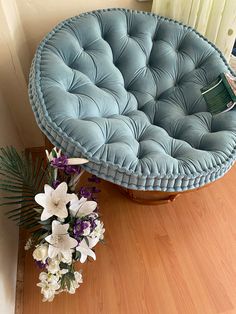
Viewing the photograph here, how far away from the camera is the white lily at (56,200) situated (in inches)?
30.6

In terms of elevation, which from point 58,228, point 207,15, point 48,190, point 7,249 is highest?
point 207,15

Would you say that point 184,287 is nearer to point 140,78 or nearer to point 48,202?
point 48,202

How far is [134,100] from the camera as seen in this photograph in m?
1.13

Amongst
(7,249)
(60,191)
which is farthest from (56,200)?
(7,249)

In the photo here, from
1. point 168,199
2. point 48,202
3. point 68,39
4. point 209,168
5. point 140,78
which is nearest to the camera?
point 48,202

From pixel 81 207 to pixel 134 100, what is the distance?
1.64ft

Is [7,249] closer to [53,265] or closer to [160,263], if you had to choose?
[53,265]

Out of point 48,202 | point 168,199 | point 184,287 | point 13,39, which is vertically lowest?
point 184,287

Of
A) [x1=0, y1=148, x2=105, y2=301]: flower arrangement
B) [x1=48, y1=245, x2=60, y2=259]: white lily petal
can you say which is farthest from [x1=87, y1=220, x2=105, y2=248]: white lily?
[x1=48, y1=245, x2=60, y2=259]: white lily petal

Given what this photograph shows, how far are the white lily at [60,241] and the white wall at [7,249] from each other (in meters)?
0.28

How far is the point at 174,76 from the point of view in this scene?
1185mm

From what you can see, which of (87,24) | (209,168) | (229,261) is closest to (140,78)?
(87,24)

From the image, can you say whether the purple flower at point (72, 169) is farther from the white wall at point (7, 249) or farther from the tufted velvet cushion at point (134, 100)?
the white wall at point (7, 249)

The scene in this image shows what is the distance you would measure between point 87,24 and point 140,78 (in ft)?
0.95
